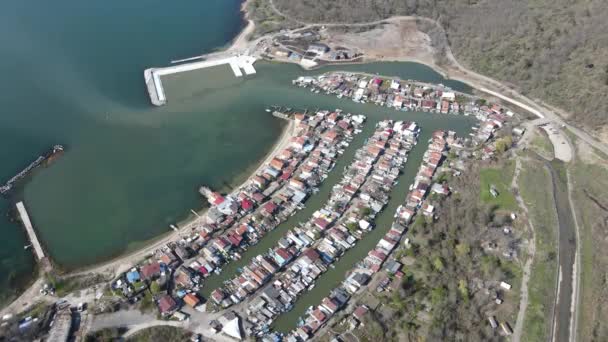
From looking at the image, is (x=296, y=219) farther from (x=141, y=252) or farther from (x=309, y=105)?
(x=309, y=105)

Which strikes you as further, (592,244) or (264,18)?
(264,18)

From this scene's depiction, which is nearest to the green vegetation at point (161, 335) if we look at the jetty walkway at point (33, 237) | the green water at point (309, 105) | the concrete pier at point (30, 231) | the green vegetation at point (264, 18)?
the green water at point (309, 105)

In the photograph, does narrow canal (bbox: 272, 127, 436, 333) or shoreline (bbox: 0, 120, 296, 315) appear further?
shoreline (bbox: 0, 120, 296, 315)

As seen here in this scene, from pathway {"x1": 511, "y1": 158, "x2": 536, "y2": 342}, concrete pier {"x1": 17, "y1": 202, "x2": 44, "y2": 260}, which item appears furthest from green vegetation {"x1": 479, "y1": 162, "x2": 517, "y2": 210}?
concrete pier {"x1": 17, "y1": 202, "x2": 44, "y2": 260}

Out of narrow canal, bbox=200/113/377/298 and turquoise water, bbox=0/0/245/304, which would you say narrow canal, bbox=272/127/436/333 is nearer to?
narrow canal, bbox=200/113/377/298

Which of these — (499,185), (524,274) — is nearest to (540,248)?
(524,274)
